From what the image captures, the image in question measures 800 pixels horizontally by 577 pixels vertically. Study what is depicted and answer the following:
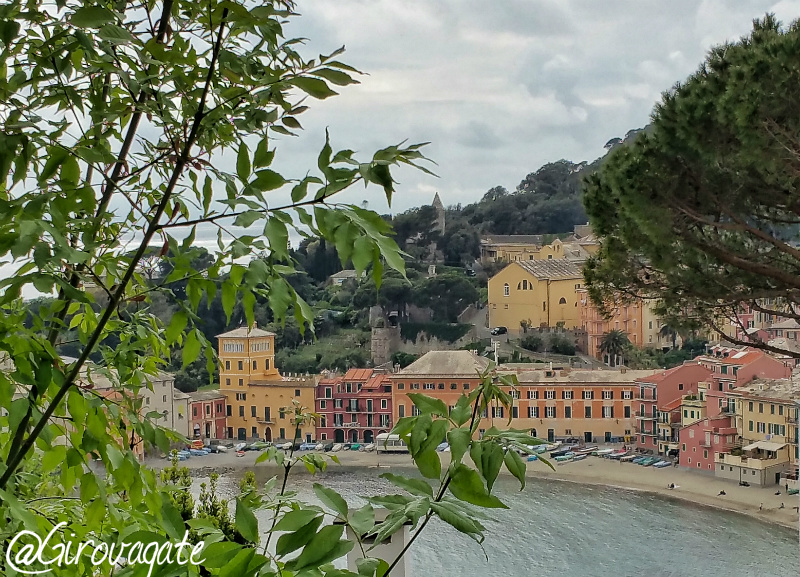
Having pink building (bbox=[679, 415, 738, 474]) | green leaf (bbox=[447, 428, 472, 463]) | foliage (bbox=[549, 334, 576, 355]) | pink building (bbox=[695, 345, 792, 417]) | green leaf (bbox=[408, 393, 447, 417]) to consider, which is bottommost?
pink building (bbox=[679, 415, 738, 474])

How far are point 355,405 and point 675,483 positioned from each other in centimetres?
141

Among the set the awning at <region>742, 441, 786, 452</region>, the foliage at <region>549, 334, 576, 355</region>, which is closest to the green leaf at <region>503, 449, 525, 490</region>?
the foliage at <region>549, 334, 576, 355</region>

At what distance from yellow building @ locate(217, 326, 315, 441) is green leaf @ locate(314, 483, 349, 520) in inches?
79.9

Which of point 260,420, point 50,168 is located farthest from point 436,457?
point 260,420

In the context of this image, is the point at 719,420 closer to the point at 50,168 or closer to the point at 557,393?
the point at 557,393

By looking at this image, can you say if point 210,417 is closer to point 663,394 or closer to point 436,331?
point 436,331

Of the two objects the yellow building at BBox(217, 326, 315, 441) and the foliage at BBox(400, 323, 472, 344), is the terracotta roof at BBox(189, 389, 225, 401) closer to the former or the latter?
the yellow building at BBox(217, 326, 315, 441)

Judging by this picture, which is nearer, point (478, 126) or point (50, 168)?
point (50, 168)

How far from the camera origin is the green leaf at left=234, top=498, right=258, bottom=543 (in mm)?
449

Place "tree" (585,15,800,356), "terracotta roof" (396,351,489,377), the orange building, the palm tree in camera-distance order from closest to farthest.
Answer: "tree" (585,15,800,356) < "terracotta roof" (396,351,489,377) < the orange building < the palm tree

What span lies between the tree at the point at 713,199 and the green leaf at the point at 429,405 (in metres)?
2.22

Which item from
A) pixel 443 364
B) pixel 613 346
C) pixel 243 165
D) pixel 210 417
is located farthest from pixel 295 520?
pixel 613 346

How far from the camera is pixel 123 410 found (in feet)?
2.22

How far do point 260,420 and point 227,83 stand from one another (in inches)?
89.7
